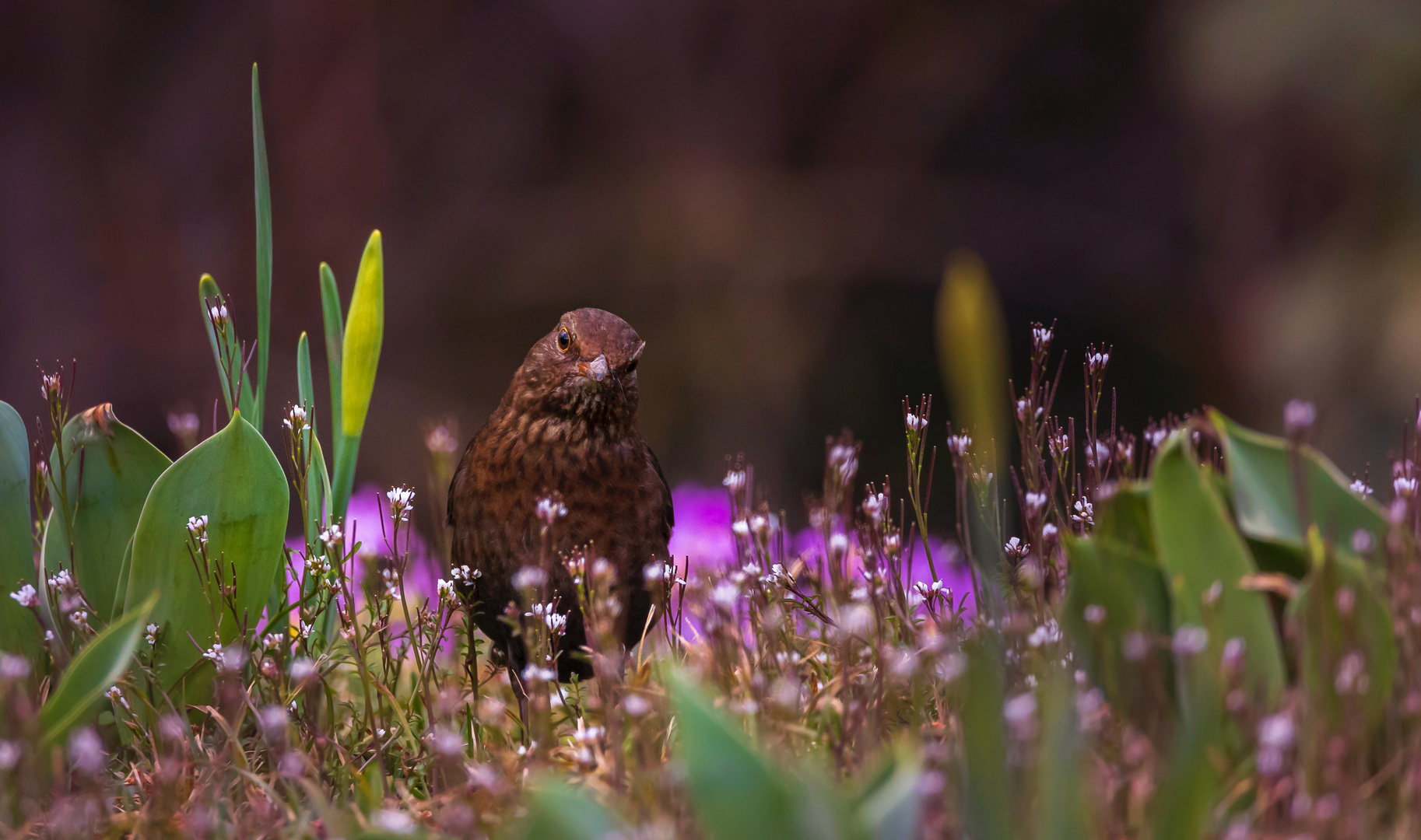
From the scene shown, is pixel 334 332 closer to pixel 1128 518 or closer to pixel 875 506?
pixel 875 506

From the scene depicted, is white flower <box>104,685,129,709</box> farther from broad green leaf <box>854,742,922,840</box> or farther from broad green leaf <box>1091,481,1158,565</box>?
broad green leaf <box>1091,481,1158,565</box>

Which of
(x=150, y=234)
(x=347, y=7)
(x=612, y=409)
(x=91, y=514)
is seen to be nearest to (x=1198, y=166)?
(x=347, y=7)

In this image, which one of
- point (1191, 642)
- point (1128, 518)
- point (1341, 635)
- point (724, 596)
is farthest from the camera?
point (1128, 518)

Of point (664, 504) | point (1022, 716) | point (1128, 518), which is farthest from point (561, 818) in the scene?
point (664, 504)

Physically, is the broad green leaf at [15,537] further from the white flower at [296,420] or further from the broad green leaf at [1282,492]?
the broad green leaf at [1282,492]

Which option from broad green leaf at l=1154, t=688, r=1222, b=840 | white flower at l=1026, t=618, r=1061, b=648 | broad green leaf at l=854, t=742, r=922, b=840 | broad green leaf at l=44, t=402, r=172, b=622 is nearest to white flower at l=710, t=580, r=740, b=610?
white flower at l=1026, t=618, r=1061, b=648

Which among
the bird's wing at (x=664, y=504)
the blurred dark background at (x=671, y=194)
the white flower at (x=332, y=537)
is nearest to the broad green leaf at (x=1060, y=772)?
the white flower at (x=332, y=537)
